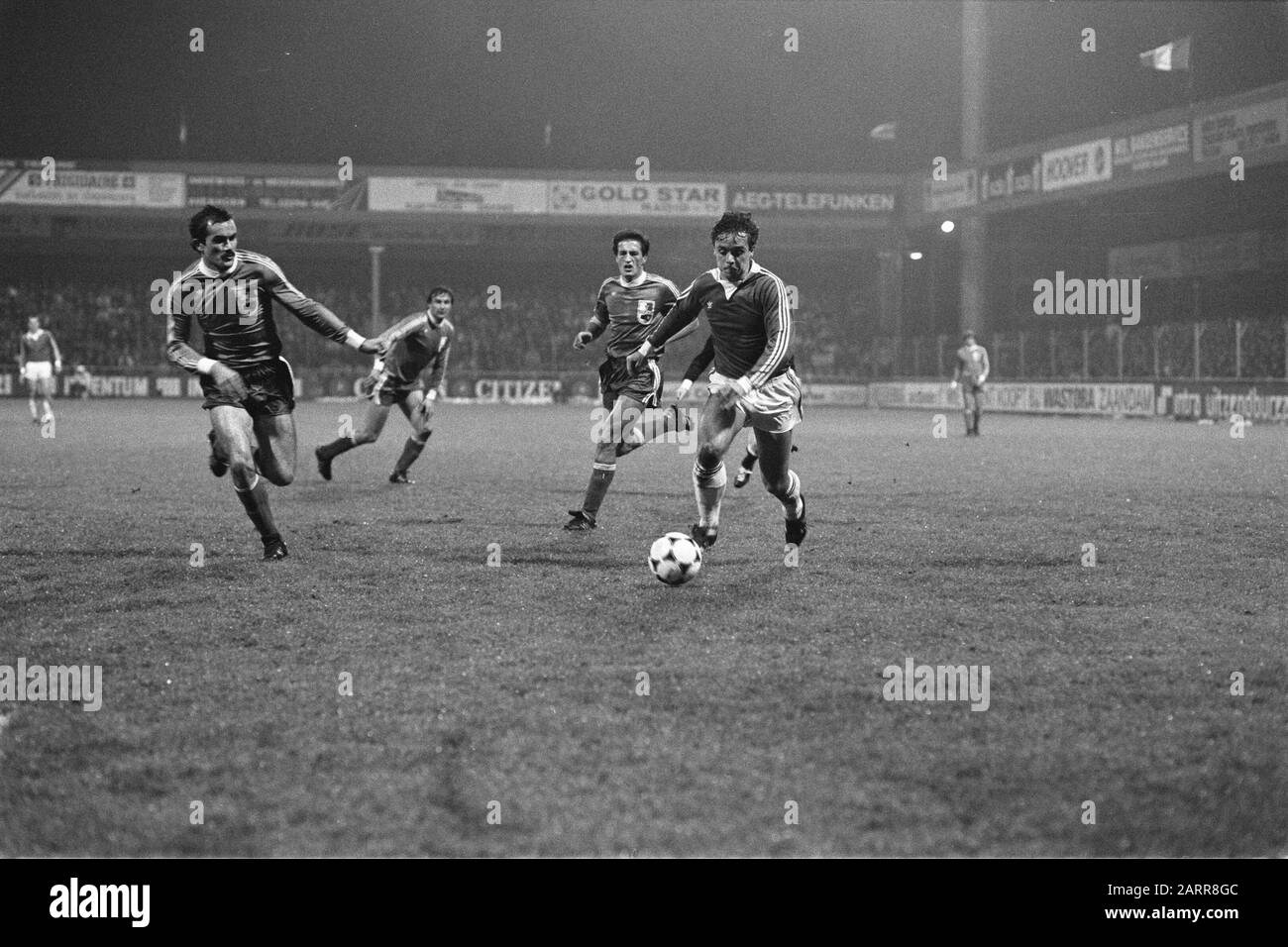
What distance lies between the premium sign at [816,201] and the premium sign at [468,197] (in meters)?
7.77

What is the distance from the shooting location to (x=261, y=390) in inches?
361

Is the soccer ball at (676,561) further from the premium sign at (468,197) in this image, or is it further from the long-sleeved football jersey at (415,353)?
the premium sign at (468,197)

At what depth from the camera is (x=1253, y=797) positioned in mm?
4023

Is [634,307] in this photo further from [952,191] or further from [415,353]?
[952,191]

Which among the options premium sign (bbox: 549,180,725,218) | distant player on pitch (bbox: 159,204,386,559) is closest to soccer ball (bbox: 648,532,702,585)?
distant player on pitch (bbox: 159,204,386,559)

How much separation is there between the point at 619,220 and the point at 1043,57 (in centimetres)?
1655

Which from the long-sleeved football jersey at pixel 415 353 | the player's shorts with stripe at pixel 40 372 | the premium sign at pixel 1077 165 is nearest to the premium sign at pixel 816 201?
the premium sign at pixel 1077 165

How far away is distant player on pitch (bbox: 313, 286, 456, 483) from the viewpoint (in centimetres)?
1511

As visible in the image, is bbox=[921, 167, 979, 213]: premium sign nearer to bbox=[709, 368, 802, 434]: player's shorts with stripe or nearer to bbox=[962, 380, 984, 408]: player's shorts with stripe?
bbox=[962, 380, 984, 408]: player's shorts with stripe

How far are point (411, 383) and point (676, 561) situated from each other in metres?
8.30

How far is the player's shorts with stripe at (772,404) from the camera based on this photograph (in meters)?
8.98

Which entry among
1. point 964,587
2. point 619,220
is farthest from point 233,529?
point 619,220

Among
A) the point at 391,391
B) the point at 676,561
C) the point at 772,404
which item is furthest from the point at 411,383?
the point at 676,561
